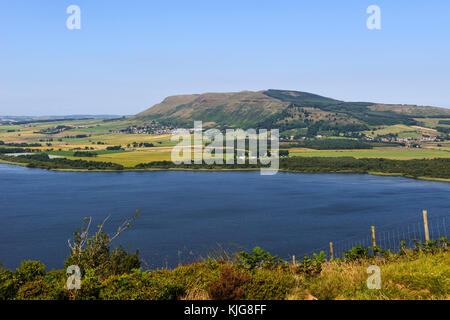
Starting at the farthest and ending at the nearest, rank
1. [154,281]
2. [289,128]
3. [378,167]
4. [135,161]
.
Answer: [289,128] → [135,161] → [378,167] → [154,281]

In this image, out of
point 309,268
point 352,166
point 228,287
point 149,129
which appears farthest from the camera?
point 149,129

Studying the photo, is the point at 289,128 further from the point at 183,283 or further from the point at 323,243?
the point at 183,283

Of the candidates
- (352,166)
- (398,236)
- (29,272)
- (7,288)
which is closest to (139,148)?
(352,166)

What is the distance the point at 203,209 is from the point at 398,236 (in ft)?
61.2

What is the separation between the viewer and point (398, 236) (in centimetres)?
2894

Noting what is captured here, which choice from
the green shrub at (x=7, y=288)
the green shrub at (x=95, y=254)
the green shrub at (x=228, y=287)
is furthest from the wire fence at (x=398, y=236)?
the green shrub at (x=7, y=288)

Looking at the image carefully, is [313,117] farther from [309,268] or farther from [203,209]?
[309,268]

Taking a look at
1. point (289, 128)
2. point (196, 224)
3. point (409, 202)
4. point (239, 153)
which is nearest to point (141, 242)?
point (196, 224)

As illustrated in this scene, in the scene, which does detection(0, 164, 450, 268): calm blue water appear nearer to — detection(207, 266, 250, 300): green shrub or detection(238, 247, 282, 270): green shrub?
detection(238, 247, 282, 270): green shrub

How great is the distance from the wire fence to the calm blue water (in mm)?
1269

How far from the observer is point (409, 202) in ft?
139

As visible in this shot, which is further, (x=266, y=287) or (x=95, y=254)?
(x=95, y=254)
